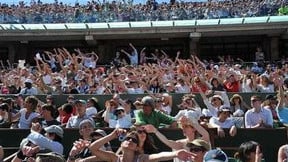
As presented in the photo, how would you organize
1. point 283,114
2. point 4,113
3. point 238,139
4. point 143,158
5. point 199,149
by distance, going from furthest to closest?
point 4,113
point 283,114
point 238,139
point 143,158
point 199,149

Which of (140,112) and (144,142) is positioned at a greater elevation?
(140,112)

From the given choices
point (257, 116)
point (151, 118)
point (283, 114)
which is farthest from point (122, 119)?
point (283, 114)

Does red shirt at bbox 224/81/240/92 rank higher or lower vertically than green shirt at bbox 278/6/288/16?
lower

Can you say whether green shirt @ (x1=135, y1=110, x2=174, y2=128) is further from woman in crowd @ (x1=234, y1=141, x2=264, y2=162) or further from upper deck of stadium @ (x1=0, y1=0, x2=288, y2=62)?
upper deck of stadium @ (x1=0, y1=0, x2=288, y2=62)

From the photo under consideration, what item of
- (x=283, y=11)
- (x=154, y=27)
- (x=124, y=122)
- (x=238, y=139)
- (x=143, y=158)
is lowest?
(x=238, y=139)

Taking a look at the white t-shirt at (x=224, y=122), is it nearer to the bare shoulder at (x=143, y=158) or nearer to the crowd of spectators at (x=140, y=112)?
the crowd of spectators at (x=140, y=112)

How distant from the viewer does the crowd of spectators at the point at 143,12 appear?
98.0 feet

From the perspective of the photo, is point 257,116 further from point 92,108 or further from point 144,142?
point 144,142

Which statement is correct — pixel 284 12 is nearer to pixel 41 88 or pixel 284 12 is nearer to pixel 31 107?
pixel 41 88

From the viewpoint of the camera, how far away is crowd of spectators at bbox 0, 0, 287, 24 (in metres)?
29.9

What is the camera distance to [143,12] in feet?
102

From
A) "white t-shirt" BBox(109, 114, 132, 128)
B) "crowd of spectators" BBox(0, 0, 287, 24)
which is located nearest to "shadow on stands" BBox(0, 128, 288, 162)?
"white t-shirt" BBox(109, 114, 132, 128)

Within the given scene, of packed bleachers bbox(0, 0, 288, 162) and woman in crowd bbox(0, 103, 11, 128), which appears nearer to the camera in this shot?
packed bleachers bbox(0, 0, 288, 162)

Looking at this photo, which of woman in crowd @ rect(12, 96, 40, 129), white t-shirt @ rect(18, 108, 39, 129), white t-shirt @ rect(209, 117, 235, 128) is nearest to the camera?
white t-shirt @ rect(209, 117, 235, 128)
